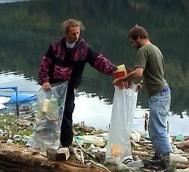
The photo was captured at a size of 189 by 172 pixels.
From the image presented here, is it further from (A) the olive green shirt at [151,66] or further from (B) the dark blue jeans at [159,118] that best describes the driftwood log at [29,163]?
(A) the olive green shirt at [151,66]

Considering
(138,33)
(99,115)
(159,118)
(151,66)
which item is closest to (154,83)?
(151,66)

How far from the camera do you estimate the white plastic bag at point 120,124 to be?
27.3 feet

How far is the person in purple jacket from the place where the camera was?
796 cm

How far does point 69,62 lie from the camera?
8.10 meters

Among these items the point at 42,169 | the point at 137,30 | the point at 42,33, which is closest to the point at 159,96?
the point at 137,30

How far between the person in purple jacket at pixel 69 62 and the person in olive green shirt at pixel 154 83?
472mm

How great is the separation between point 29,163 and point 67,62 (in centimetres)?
169

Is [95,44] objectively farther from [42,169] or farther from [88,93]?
[42,169]

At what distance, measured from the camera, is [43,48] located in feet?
173

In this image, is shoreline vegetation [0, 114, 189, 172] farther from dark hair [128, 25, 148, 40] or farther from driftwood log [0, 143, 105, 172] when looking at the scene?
dark hair [128, 25, 148, 40]

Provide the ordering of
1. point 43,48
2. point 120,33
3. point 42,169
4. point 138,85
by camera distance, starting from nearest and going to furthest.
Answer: point 42,169 < point 138,85 < point 43,48 < point 120,33

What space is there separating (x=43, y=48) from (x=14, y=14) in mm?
40727

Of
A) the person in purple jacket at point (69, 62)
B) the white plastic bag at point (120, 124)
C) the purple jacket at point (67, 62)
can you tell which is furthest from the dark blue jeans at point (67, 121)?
the white plastic bag at point (120, 124)

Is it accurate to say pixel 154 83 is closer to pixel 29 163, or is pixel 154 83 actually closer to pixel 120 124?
pixel 120 124
